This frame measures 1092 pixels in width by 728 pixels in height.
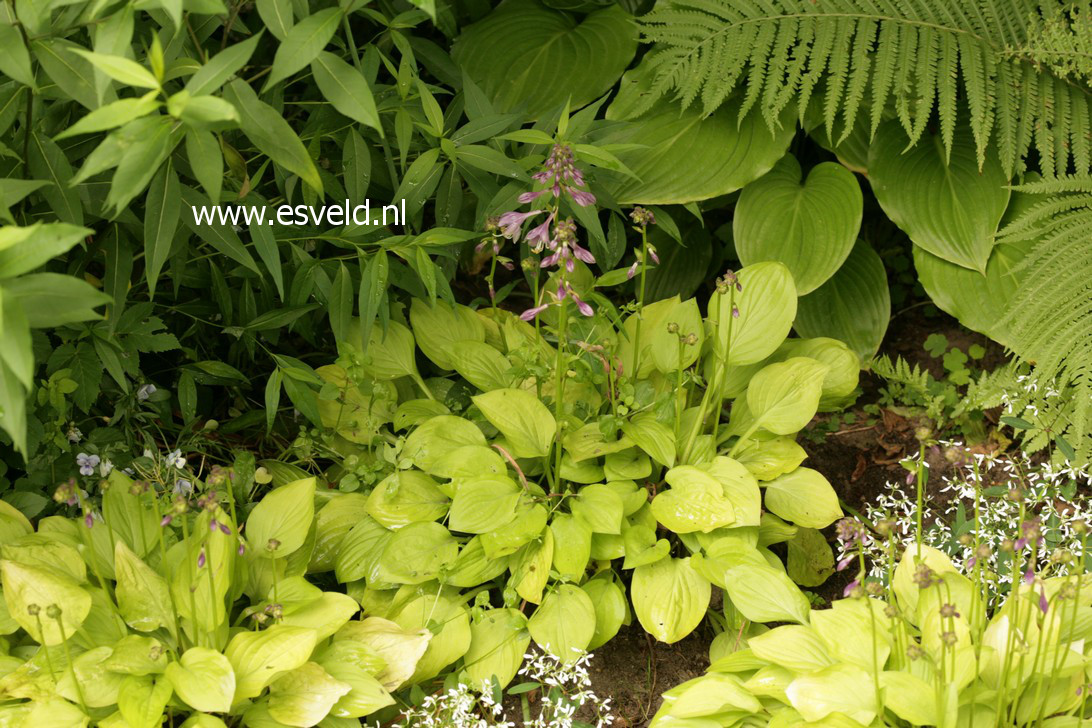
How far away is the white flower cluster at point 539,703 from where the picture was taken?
1.65m

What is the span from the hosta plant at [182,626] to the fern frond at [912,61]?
1.26 m

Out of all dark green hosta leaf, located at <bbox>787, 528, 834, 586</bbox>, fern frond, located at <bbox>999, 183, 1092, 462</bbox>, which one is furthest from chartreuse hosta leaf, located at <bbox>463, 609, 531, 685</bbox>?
fern frond, located at <bbox>999, 183, 1092, 462</bbox>

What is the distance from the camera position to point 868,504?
2117 mm

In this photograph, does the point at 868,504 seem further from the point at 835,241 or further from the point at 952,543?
the point at 835,241

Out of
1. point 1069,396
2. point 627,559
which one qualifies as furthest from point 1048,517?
point 627,559

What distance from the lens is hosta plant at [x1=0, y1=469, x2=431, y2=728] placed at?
1.51 meters

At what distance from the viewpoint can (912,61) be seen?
213 cm

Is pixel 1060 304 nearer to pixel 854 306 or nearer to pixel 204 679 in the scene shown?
pixel 854 306

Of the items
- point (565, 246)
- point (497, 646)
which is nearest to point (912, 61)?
point (565, 246)

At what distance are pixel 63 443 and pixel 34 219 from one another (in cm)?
42

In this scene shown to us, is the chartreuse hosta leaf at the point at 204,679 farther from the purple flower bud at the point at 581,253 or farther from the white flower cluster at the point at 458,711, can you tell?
the purple flower bud at the point at 581,253

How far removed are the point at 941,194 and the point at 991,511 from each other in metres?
0.73

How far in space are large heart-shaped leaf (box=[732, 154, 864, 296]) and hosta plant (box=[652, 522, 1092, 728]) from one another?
733 mm

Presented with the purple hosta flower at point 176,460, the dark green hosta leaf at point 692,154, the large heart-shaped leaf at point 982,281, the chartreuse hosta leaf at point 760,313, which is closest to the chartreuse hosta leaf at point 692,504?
the chartreuse hosta leaf at point 760,313
